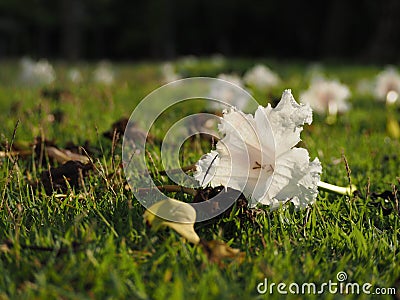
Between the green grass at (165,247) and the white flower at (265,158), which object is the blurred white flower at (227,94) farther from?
the white flower at (265,158)

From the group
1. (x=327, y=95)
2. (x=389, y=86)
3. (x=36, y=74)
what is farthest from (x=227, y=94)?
(x=36, y=74)

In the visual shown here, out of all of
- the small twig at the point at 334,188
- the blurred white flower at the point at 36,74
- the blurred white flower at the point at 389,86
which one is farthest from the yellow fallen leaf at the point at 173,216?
the blurred white flower at the point at 36,74

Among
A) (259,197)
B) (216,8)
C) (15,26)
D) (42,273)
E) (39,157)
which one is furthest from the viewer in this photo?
(15,26)

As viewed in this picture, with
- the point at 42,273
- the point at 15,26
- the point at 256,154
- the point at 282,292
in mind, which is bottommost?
the point at 282,292

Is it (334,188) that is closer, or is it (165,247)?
(165,247)

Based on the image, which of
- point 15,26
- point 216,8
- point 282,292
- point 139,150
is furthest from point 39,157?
point 15,26

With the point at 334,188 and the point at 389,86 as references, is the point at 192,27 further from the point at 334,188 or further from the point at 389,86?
the point at 334,188

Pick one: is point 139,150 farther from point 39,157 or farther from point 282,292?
point 282,292
